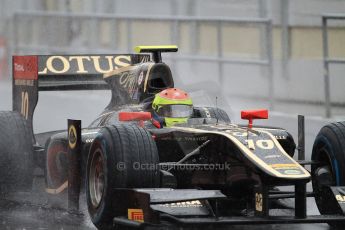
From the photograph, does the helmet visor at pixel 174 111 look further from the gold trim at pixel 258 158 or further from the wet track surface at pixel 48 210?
A: the wet track surface at pixel 48 210

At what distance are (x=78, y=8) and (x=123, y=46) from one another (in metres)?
2.23

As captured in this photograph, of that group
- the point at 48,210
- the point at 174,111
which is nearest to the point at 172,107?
the point at 174,111

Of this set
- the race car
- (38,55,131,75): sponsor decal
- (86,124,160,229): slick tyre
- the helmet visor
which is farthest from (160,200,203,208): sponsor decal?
(38,55,131,75): sponsor decal

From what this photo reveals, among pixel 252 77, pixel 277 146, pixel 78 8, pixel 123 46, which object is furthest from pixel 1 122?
pixel 78 8

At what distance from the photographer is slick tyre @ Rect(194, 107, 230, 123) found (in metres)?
10.2

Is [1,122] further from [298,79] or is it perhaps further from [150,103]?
[298,79]

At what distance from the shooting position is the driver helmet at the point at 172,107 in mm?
9758

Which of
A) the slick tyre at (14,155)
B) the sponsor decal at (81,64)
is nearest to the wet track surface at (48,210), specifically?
the slick tyre at (14,155)

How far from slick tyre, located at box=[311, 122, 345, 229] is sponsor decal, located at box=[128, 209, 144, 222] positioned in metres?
1.67

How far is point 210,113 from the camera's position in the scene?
10336mm

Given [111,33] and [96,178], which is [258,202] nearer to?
[96,178]

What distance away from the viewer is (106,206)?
828cm

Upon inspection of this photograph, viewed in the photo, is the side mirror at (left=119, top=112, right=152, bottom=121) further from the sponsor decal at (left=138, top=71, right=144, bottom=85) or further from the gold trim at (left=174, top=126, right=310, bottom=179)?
the sponsor decal at (left=138, top=71, right=144, bottom=85)

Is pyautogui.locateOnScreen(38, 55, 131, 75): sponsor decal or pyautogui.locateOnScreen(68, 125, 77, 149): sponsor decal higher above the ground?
pyautogui.locateOnScreen(38, 55, 131, 75): sponsor decal
